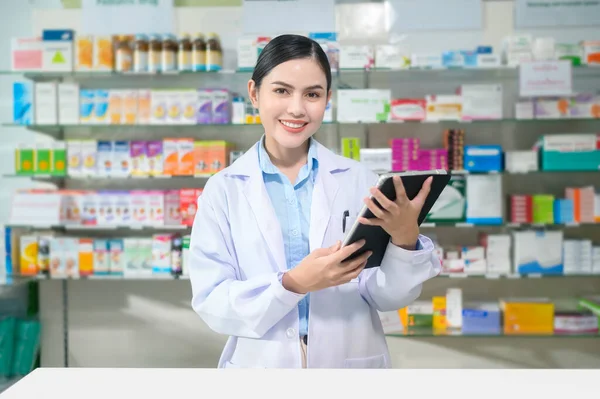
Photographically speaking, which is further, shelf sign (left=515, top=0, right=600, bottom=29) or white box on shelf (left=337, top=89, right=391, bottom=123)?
shelf sign (left=515, top=0, right=600, bottom=29)

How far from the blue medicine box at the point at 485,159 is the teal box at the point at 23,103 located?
3.17 meters

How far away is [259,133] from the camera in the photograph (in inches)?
178

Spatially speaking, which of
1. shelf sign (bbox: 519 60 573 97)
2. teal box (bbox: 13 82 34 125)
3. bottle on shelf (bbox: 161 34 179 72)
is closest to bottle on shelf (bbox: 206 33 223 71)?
bottle on shelf (bbox: 161 34 179 72)

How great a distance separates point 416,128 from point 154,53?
202cm

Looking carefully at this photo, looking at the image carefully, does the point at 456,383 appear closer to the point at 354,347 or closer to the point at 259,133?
the point at 354,347

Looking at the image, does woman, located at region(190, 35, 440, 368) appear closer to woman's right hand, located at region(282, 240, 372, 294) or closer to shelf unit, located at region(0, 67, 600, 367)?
woman's right hand, located at region(282, 240, 372, 294)

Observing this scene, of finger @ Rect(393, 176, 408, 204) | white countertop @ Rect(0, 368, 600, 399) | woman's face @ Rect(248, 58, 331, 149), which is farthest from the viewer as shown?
woman's face @ Rect(248, 58, 331, 149)

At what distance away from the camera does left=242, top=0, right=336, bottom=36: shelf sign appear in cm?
456

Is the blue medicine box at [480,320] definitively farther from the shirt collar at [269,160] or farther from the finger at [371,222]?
the finger at [371,222]

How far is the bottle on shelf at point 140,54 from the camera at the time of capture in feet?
14.2

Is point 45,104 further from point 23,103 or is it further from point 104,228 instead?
point 104,228

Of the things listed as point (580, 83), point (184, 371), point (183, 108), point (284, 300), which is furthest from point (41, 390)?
point (580, 83)

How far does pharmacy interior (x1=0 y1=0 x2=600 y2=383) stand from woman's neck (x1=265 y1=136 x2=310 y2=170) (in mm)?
2319

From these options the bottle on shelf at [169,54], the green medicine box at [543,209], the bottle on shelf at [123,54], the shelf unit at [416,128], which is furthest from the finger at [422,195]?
the bottle on shelf at [123,54]
